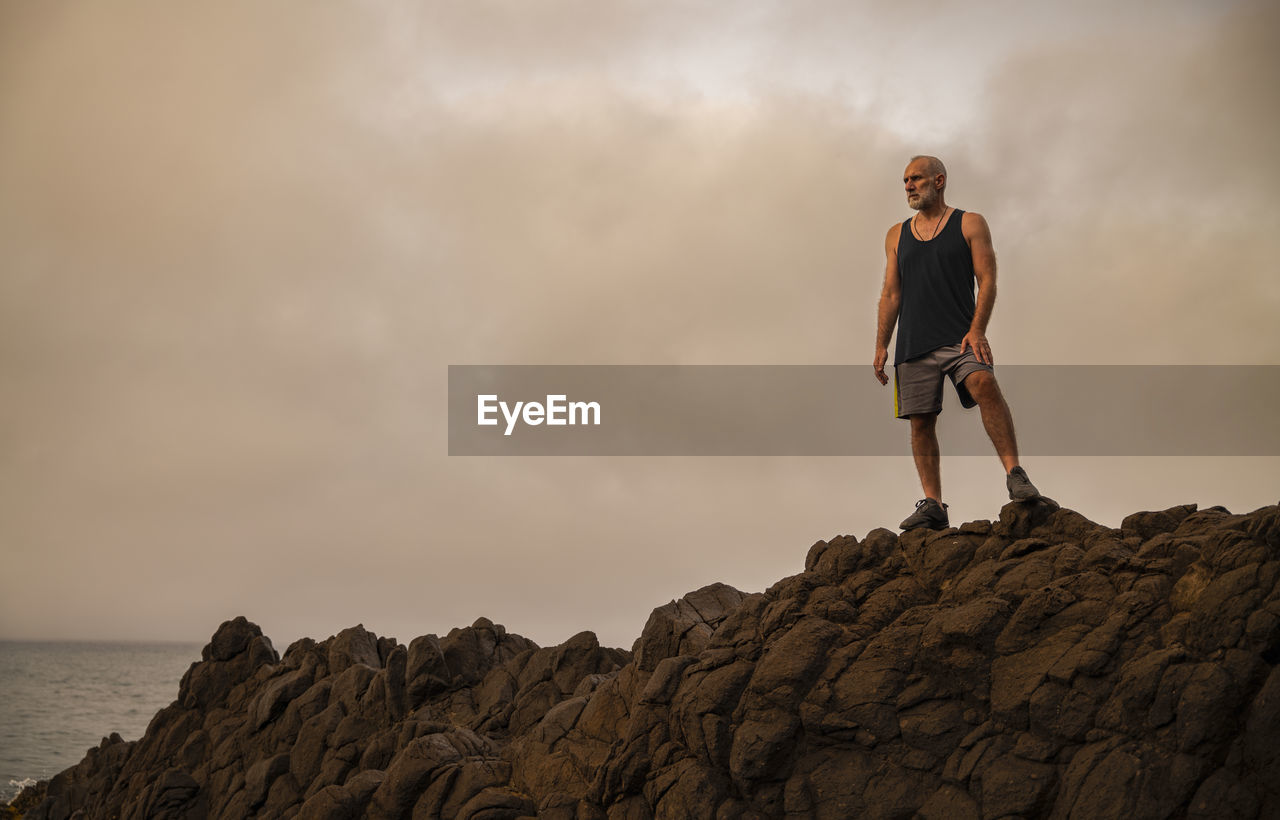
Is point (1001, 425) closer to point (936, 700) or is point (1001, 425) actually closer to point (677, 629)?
point (936, 700)

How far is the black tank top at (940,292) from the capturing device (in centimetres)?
1358

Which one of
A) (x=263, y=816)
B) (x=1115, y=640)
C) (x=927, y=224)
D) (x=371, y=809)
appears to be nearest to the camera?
(x=1115, y=640)

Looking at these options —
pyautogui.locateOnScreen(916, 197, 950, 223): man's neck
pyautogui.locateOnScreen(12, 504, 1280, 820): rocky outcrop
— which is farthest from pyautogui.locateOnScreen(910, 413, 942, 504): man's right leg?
pyautogui.locateOnScreen(916, 197, 950, 223): man's neck

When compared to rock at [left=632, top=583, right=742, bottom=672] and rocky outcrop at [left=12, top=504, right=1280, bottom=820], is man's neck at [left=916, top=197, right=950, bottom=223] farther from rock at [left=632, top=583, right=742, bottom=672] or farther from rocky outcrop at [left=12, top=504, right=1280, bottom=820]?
rock at [left=632, top=583, right=742, bottom=672]

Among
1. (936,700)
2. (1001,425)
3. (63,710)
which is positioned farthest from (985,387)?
(63,710)

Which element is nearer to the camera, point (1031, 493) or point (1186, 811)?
point (1186, 811)

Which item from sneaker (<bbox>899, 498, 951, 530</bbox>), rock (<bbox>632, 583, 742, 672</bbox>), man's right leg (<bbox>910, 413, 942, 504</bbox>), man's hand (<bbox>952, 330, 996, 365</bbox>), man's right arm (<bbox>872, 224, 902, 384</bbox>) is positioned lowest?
rock (<bbox>632, 583, 742, 672</bbox>)

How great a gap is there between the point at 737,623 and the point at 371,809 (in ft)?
23.8

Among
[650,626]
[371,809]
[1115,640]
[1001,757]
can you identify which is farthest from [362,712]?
[1115,640]

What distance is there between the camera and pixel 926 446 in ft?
45.5

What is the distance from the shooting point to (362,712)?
20.8 meters

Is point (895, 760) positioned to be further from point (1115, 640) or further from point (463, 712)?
point (463, 712)

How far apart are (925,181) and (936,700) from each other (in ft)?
22.9

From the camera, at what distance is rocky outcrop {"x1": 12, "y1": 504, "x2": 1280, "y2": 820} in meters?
10.2
